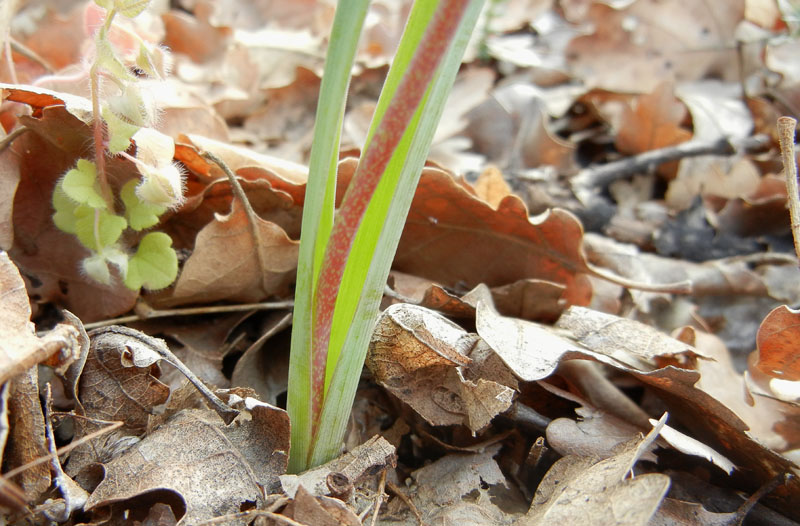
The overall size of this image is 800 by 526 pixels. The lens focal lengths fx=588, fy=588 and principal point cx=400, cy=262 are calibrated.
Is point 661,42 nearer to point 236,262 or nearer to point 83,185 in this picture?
point 236,262

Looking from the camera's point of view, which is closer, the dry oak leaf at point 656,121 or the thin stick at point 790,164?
the thin stick at point 790,164

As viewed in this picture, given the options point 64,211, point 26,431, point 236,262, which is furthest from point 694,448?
point 64,211

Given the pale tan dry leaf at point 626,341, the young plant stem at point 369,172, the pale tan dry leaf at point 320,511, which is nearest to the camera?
the young plant stem at point 369,172

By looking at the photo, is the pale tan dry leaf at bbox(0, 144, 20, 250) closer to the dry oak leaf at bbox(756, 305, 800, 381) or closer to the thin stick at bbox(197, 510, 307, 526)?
the thin stick at bbox(197, 510, 307, 526)

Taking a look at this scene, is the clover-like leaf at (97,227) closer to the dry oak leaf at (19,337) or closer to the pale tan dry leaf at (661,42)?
the dry oak leaf at (19,337)

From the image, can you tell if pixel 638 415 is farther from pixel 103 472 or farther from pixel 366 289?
pixel 103 472

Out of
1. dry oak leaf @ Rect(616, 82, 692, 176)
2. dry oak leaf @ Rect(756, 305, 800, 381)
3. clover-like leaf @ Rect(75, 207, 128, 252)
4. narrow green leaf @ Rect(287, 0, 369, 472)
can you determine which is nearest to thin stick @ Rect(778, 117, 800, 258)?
dry oak leaf @ Rect(756, 305, 800, 381)

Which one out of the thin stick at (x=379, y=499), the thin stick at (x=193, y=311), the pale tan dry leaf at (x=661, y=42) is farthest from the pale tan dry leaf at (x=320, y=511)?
the pale tan dry leaf at (x=661, y=42)
